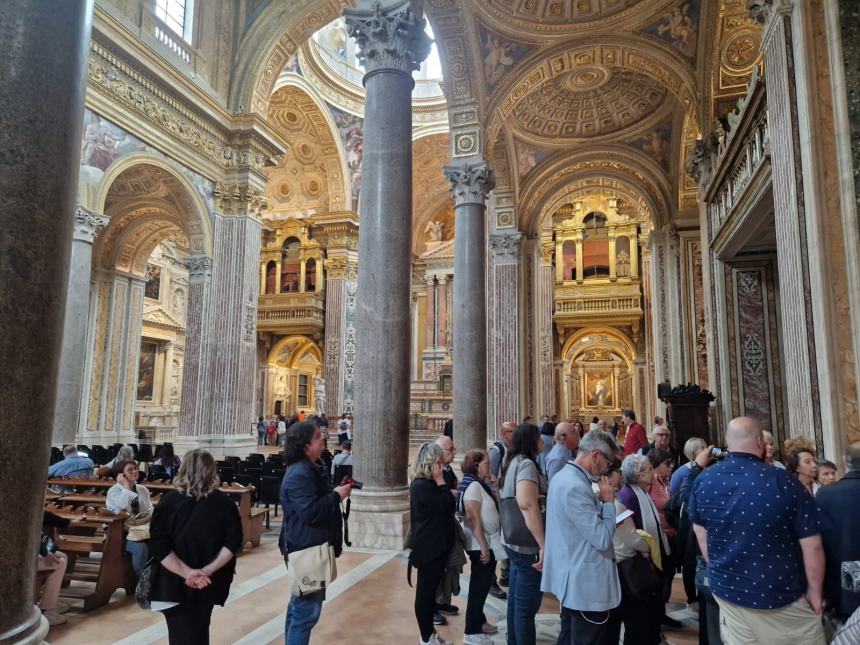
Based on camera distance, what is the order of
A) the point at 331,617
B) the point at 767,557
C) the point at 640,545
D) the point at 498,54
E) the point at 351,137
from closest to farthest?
the point at 767,557 < the point at 640,545 < the point at 331,617 < the point at 498,54 < the point at 351,137

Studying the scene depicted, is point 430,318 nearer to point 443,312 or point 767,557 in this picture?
point 443,312

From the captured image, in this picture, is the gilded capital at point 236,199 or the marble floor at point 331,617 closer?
the marble floor at point 331,617

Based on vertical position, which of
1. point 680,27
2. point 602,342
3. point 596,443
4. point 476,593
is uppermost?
point 680,27

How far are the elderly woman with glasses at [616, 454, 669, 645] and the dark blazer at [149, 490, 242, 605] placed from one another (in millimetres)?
1910

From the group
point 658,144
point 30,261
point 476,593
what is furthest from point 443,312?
point 30,261

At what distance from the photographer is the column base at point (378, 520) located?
5895 millimetres

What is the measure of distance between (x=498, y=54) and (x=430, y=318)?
1653 centimetres

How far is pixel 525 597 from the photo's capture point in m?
3.32

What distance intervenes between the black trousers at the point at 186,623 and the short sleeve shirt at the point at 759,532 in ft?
7.46

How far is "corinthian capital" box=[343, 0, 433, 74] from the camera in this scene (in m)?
6.82

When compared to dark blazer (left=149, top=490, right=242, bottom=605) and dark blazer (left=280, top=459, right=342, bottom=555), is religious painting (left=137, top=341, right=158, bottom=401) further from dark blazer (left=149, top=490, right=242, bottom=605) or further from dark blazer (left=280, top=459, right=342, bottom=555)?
dark blazer (left=149, top=490, right=242, bottom=605)

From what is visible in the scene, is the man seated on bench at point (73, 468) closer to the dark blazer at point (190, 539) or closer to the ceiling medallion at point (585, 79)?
the dark blazer at point (190, 539)

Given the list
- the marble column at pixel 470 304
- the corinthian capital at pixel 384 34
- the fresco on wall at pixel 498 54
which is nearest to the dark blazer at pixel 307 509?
the corinthian capital at pixel 384 34

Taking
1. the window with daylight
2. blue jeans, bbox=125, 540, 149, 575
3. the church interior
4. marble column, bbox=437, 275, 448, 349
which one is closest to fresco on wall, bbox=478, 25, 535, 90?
the church interior
